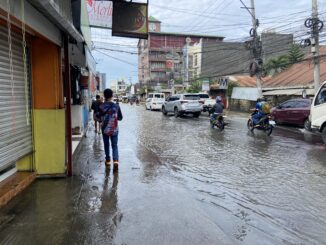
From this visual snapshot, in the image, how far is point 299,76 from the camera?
30828mm

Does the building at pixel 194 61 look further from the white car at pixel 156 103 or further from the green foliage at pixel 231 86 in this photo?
the green foliage at pixel 231 86

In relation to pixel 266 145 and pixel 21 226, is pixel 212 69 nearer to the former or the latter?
pixel 266 145

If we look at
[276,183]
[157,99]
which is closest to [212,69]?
[157,99]

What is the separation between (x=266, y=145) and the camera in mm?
12680

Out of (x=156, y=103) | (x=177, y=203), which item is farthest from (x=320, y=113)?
(x=156, y=103)

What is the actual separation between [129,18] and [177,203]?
6.90 m

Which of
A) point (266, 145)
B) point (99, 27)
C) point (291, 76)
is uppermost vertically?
point (99, 27)

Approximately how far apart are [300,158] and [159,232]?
6874mm

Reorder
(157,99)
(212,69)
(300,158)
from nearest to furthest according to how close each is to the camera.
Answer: (300,158) < (157,99) < (212,69)

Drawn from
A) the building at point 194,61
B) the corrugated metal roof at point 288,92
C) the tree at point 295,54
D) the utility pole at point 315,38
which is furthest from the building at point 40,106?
the building at point 194,61

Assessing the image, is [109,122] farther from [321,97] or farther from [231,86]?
[231,86]

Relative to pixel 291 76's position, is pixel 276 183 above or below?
below

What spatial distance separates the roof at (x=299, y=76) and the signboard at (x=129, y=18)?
18906 millimetres

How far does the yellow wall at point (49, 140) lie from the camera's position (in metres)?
7.01
